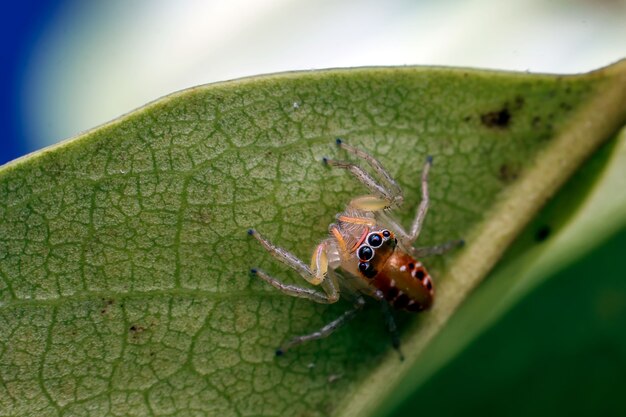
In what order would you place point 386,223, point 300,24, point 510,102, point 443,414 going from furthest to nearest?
point 300,24 → point 386,223 → point 510,102 → point 443,414

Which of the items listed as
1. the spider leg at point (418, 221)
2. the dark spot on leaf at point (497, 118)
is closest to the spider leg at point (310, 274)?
the spider leg at point (418, 221)

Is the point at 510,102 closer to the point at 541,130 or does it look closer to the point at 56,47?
the point at 541,130

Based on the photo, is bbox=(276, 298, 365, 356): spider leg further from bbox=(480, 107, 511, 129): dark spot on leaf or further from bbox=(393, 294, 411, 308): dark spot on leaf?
bbox=(480, 107, 511, 129): dark spot on leaf

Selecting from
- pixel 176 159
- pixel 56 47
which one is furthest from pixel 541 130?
pixel 56 47

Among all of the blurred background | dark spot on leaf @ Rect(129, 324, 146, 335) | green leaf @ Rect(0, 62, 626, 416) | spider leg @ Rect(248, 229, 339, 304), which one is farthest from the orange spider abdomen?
the blurred background

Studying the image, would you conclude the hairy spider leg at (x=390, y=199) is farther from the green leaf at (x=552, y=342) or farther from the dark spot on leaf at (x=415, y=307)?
the green leaf at (x=552, y=342)

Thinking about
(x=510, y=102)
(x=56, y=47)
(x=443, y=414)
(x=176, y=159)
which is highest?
(x=510, y=102)

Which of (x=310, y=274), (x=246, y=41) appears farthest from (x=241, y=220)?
(x=246, y=41)
